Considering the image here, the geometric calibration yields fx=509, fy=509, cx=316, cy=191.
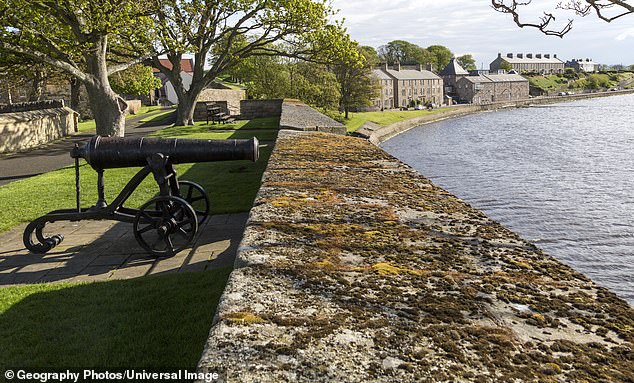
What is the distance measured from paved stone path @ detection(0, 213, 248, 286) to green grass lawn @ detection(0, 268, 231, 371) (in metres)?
0.40

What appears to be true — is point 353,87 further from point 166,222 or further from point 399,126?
point 166,222

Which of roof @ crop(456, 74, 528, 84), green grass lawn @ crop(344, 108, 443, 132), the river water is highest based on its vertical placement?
roof @ crop(456, 74, 528, 84)

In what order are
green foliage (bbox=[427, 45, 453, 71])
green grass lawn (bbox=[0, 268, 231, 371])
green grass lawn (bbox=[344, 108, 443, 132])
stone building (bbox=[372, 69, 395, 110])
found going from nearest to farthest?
green grass lawn (bbox=[0, 268, 231, 371])
green grass lawn (bbox=[344, 108, 443, 132])
stone building (bbox=[372, 69, 395, 110])
green foliage (bbox=[427, 45, 453, 71])

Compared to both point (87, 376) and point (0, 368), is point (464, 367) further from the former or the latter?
point (0, 368)

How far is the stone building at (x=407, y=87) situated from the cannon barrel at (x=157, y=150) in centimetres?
8315

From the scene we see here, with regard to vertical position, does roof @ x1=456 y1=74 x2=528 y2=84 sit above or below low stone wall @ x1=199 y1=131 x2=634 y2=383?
above

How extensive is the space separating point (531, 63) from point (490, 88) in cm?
6175

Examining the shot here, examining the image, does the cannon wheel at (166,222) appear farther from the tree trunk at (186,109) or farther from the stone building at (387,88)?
the stone building at (387,88)

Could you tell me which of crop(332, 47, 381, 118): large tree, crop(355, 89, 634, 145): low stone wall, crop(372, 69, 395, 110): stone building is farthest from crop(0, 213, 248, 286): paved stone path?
crop(372, 69, 395, 110): stone building

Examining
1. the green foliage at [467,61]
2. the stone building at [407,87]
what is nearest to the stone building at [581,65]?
the green foliage at [467,61]

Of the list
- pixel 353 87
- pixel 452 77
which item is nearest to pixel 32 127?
pixel 353 87

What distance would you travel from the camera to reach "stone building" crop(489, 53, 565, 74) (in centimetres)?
16088

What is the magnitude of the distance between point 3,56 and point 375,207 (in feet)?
72.9

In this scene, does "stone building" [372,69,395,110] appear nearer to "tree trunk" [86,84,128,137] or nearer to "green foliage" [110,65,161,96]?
"green foliage" [110,65,161,96]
